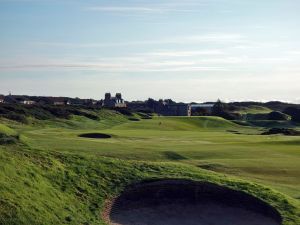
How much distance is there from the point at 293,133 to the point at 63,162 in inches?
2509

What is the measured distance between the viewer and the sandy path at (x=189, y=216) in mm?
26688

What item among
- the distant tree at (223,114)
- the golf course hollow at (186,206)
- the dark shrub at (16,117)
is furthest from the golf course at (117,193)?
the distant tree at (223,114)

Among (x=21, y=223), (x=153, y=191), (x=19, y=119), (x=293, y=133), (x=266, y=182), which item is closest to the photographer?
(x=21, y=223)

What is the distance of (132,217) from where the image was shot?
26797mm

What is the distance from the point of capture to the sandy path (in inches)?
1051

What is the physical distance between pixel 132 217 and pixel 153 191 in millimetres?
2915

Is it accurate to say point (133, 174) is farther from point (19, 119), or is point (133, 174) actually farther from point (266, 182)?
point (19, 119)

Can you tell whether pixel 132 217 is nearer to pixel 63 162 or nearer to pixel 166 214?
pixel 166 214

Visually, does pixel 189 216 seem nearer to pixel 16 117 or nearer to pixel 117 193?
pixel 117 193

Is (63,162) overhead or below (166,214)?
overhead

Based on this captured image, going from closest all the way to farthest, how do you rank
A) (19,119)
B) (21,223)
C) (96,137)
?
(21,223), (96,137), (19,119)

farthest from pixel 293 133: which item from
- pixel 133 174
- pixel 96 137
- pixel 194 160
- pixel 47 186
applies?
pixel 47 186

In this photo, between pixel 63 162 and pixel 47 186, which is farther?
pixel 63 162

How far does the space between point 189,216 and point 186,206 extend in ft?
3.17
